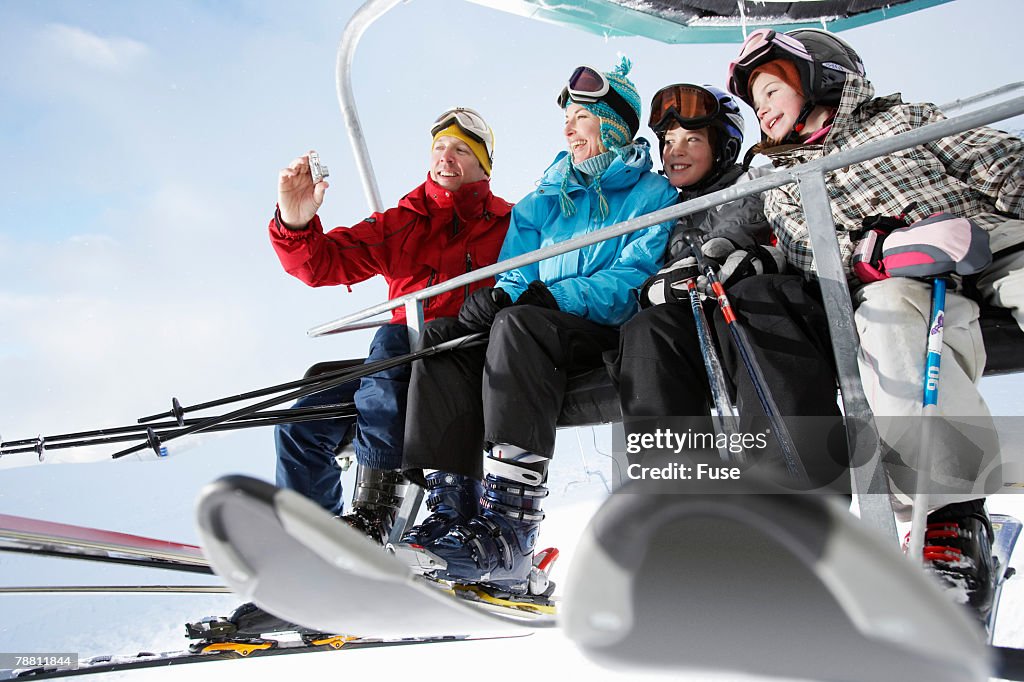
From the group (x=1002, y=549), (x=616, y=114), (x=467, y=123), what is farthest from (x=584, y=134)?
(x=1002, y=549)

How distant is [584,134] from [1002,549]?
162cm

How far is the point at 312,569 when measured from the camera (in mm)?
885

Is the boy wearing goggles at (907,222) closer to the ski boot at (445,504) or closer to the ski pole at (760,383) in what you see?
the ski pole at (760,383)

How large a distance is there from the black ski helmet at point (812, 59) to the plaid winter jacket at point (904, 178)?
0.06m

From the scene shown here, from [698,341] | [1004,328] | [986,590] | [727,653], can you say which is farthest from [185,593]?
[1004,328]

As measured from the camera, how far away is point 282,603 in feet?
3.06

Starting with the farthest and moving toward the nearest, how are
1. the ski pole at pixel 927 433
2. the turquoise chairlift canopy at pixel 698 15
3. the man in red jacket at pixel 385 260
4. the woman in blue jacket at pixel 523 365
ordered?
the turquoise chairlift canopy at pixel 698 15 < the man in red jacket at pixel 385 260 < the woman in blue jacket at pixel 523 365 < the ski pole at pixel 927 433

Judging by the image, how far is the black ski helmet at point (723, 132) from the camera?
2.24 metres

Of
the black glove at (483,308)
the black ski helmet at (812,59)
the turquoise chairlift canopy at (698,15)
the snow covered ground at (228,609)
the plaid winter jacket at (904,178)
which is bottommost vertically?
the snow covered ground at (228,609)

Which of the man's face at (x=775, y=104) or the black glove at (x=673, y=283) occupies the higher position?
the man's face at (x=775, y=104)

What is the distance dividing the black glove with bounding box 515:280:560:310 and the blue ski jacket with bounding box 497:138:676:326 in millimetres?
17

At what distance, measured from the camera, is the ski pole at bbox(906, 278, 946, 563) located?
3.73ft

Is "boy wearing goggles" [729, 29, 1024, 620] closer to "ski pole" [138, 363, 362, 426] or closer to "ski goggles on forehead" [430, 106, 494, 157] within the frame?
"ski goggles on forehead" [430, 106, 494, 157]

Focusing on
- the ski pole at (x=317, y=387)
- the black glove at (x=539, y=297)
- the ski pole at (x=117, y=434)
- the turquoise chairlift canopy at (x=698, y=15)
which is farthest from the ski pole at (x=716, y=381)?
the turquoise chairlift canopy at (x=698, y=15)
